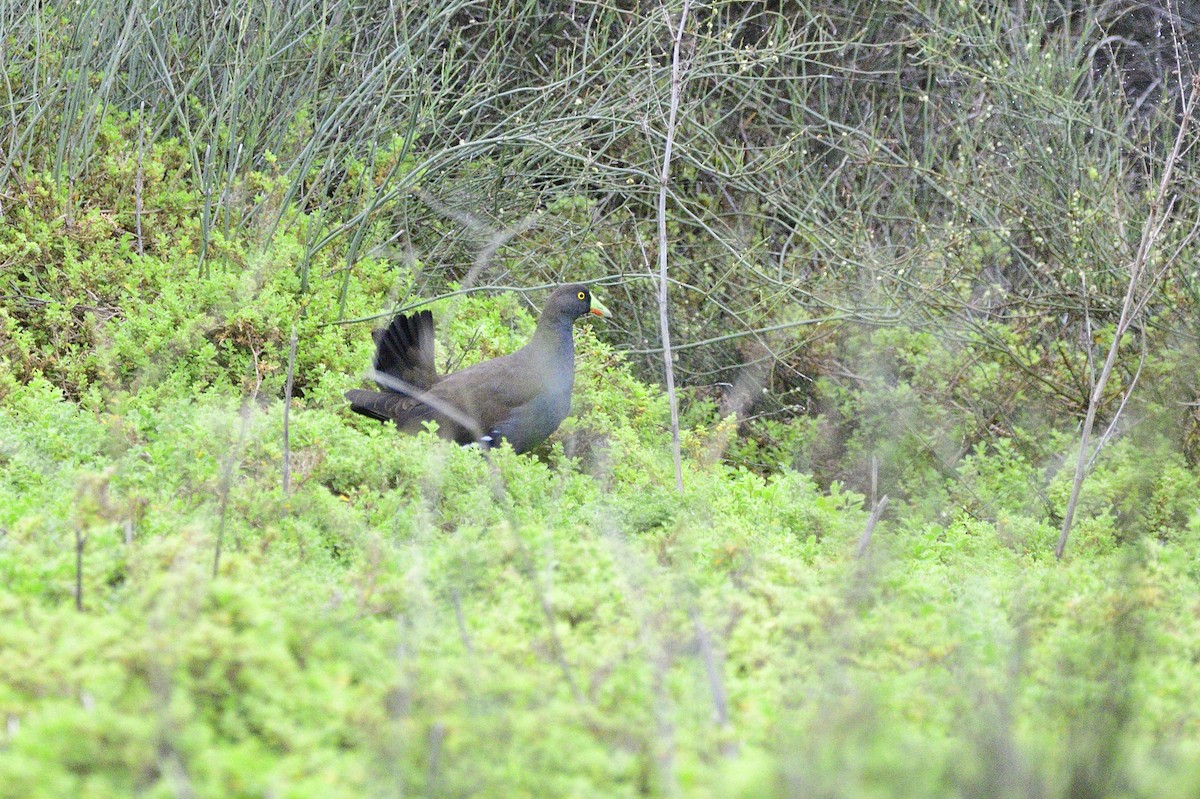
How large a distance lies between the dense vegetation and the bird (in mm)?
253

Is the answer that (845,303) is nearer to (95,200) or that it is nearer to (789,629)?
(95,200)

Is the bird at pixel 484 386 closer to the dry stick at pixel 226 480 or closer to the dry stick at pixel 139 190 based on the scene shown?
the dry stick at pixel 226 480

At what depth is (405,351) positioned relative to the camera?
557cm

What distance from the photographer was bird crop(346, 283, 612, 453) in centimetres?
536

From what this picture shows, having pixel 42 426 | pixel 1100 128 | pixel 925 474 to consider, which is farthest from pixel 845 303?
pixel 42 426

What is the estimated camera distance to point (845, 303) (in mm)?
7488

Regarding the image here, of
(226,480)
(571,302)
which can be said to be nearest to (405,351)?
(571,302)

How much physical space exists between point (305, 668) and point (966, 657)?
1331mm

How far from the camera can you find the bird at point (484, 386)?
536 cm

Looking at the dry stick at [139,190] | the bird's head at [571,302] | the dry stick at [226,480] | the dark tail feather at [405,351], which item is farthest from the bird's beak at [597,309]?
the dry stick at [139,190]

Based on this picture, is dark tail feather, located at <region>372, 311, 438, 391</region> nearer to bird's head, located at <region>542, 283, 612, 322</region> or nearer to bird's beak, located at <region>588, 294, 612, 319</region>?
bird's head, located at <region>542, 283, 612, 322</region>

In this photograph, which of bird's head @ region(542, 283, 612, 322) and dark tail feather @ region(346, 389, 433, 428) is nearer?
dark tail feather @ region(346, 389, 433, 428)

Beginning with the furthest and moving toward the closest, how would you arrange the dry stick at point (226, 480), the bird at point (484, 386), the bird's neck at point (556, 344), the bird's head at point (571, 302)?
the bird's head at point (571, 302) → the bird's neck at point (556, 344) → the bird at point (484, 386) → the dry stick at point (226, 480)

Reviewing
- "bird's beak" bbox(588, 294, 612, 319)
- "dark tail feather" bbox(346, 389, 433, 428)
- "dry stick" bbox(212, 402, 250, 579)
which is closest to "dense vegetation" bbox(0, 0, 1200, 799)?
"dry stick" bbox(212, 402, 250, 579)
